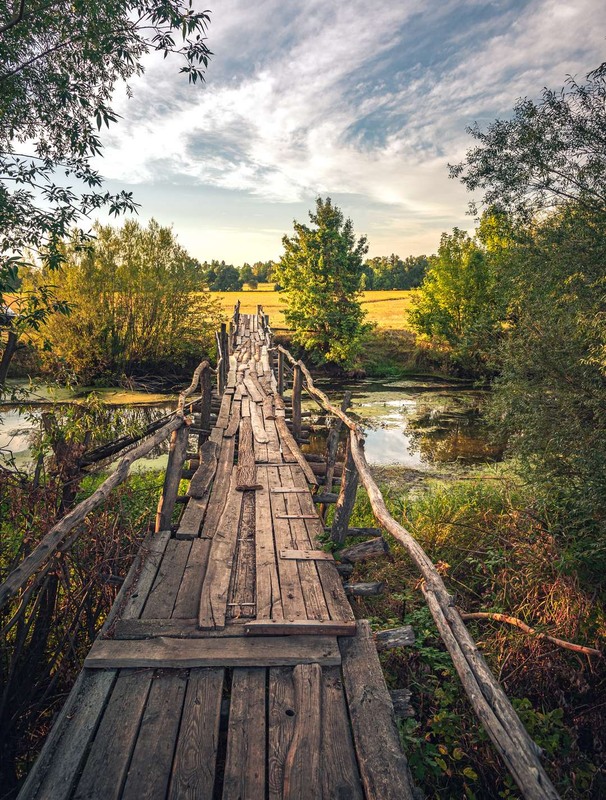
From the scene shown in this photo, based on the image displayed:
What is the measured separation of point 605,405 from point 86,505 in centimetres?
800

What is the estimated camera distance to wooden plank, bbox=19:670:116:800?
210cm

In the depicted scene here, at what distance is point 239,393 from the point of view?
1166 cm

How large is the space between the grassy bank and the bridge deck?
3.72 feet

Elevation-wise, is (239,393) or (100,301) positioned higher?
(100,301)

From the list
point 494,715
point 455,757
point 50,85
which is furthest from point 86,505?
point 50,85

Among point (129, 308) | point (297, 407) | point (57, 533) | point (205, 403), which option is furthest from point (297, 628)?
point (129, 308)

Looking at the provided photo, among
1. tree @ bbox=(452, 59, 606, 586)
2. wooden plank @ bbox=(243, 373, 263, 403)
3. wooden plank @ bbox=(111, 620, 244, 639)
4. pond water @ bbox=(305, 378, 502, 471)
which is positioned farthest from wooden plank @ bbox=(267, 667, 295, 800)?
pond water @ bbox=(305, 378, 502, 471)

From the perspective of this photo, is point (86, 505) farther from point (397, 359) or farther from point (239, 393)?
point (397, 359)

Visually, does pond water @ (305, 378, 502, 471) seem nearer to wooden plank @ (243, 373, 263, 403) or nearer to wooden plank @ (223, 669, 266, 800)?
wooden plank @ (243, 373, 263, 403)

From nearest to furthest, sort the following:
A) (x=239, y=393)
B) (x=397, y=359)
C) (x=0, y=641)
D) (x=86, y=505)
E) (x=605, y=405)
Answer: (x=86, y=505) < (x=0, y=641) < (x=605, y=405) < (x=239, y=393) < (x=397, y=359)

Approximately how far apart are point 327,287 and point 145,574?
23.4m

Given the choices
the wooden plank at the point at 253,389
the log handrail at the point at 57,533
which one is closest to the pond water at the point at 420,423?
the wooden plank at the point at 253,389

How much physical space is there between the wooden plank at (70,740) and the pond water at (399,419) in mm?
8788

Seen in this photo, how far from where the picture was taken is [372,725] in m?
2.49
